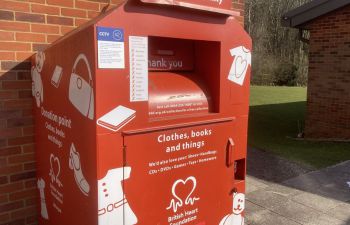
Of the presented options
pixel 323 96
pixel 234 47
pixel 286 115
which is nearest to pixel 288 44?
pixel 286 115

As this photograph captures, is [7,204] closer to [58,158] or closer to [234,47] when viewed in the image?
[58,158]

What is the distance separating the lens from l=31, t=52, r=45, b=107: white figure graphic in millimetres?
2656

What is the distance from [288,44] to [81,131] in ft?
94.2

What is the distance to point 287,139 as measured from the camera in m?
8.83

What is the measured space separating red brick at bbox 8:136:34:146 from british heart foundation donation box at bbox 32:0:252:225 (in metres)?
0.09

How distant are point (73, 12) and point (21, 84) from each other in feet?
2.32

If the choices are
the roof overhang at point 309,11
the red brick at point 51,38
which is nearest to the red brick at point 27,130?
the red brick at point 51,38

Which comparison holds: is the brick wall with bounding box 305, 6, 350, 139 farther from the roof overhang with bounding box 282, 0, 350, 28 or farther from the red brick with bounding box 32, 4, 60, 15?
the red brick with bounding box 32, 4, 60, 15

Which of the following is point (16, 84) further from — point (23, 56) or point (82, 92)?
point (82, 92)

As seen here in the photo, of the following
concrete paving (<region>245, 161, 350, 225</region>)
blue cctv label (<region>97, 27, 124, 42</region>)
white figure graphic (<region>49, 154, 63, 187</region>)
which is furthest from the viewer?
concrete paving (<region>245, 161, 350, 225</region>)

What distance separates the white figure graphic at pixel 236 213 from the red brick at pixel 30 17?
202cm

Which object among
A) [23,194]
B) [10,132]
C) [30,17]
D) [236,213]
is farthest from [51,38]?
[236,213]

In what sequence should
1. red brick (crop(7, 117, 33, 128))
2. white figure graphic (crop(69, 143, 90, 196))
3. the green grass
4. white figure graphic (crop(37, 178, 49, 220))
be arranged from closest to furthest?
1. white figure graphic (crop(69, 143, 90, 196))
2. red brick (crop(7, 117, 33, 128))
3. white figure graphic (crop(37, 178, 49, 220))
4. the green grass

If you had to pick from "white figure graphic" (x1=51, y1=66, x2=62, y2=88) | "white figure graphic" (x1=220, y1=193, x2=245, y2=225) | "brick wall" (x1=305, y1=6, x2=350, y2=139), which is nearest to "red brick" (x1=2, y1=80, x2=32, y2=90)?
"white figure graphic" (x1=51, y1=66, x2=62, y2=88)
